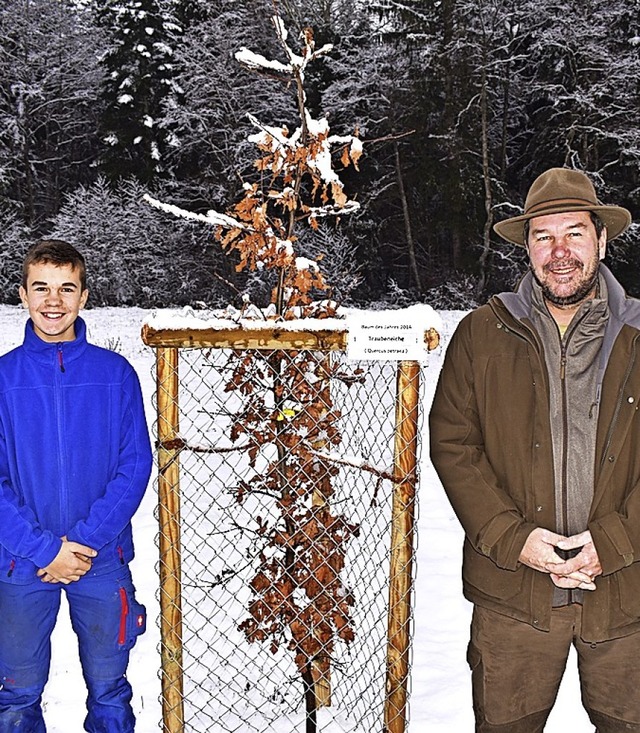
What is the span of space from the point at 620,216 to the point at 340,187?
963 millimetres

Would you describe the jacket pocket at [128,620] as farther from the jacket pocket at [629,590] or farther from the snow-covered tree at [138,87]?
the snow-covered tree at [138,87]

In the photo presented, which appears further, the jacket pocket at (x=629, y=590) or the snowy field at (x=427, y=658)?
the snowy field at (x=427, y=658)

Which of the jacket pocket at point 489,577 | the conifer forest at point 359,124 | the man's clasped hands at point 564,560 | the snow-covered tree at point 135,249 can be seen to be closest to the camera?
the man's clasped hands at point 564,560

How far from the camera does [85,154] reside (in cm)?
2327

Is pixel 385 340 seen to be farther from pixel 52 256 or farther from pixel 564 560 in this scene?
pixel 52 256

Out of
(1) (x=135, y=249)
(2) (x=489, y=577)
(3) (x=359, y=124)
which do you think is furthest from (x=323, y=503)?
(1) (x=135, y=249)

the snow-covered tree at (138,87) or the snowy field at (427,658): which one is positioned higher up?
the snow-covered tree at (138,87)

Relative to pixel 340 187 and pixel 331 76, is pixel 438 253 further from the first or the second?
pixel 340 187

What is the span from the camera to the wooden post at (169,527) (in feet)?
8.11

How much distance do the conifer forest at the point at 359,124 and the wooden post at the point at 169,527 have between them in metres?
15.2

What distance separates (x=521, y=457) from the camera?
2318 mm

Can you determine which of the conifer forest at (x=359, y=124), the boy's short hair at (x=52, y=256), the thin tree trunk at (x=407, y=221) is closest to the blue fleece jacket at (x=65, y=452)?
the boy's short hair at (x=52, y=256)

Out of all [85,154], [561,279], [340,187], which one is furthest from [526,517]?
[85,154]

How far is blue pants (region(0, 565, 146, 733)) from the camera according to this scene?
2455 mm
